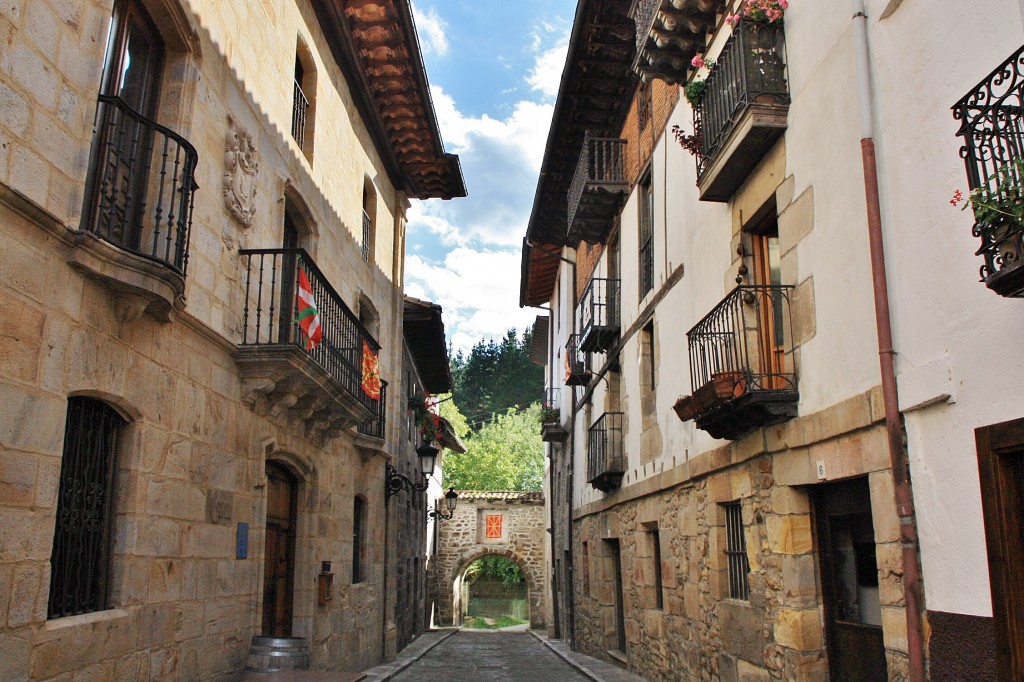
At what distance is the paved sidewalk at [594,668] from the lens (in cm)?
1153

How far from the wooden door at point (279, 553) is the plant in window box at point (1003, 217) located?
23.8 feet

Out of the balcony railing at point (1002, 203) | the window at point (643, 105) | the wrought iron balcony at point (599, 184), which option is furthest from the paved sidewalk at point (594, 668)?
the balcony railing at point (1002, 203)

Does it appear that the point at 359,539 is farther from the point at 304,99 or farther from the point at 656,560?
the point at 304,99

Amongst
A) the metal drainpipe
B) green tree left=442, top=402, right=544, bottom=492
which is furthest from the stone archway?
the metal drainpipe

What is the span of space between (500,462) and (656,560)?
119ft

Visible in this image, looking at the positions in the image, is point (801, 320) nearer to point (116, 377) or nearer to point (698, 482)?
point (698, 482)

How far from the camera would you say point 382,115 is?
1371 cm

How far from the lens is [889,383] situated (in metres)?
5.16

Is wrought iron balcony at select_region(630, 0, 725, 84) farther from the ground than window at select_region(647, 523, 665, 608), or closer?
farther from the ground

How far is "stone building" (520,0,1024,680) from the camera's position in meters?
4.37

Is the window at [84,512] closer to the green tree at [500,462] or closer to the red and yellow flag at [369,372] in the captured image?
the red and yellow flag at [369,372]

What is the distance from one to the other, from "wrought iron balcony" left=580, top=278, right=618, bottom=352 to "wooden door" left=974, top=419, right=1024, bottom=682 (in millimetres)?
9457

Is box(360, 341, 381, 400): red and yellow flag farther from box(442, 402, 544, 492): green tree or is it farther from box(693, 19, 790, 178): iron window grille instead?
box(442, 402, 544, 492): green tree

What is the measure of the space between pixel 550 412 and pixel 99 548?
16.6m
